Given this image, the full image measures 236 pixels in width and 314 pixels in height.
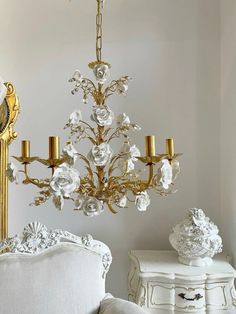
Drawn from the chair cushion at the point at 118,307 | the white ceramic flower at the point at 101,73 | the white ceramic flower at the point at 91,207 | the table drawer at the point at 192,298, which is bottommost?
the table drawer at the point at 192,298

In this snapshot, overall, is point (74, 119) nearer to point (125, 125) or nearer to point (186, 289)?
point (125, 125)

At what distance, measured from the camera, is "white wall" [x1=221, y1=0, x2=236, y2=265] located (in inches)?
85.7

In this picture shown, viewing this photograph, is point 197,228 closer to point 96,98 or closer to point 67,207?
point 67,207

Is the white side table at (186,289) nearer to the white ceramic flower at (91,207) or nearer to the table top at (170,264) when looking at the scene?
the table top at (170,264)

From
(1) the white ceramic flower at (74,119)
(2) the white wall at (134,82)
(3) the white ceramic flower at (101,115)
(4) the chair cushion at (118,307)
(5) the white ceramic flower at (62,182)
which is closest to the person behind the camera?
(5) the white ceramic flower at (62,182)

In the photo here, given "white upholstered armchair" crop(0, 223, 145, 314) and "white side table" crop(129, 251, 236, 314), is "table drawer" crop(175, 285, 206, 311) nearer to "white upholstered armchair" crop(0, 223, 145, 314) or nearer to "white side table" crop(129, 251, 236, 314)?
"white side table" crop(129, 251, 236, 314)

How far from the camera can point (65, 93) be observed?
92.6 inches

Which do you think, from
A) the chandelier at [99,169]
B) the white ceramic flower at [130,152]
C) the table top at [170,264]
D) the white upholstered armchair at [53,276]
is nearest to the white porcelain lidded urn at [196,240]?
the table top at [170,264]

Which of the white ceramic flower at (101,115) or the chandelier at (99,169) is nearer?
the chandelier at (99,169)

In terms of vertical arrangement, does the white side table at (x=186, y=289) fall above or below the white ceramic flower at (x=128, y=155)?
below

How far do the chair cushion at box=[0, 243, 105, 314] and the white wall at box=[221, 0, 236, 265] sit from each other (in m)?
0.90

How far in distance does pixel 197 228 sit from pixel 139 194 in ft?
3.03

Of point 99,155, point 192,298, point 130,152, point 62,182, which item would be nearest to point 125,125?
point 130,152

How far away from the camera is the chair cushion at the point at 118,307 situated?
4.97 ft
